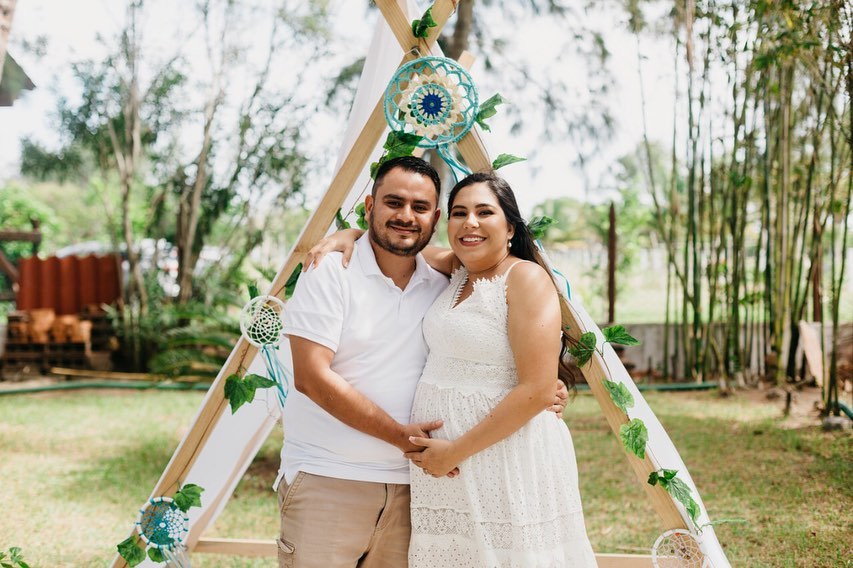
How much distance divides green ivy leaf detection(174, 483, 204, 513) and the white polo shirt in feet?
1.80

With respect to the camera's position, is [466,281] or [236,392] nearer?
[466,281]

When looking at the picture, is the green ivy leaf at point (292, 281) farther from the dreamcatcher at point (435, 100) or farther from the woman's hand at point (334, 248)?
the dreamcatcher at point (435, 100)

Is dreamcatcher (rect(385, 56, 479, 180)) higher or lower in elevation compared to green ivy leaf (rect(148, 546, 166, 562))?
higher

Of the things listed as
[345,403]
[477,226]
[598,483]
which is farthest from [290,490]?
[598,483]

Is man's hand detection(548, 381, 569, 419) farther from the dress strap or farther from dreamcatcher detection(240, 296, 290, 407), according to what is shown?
dreamcatcher detection(240, 296, 290, 407)

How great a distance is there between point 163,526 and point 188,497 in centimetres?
12

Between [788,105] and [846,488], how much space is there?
2.98 meters

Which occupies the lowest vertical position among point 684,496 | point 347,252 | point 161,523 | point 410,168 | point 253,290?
point 161,523

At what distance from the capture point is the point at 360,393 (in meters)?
1.94

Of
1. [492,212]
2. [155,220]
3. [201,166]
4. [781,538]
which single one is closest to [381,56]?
[492,212]

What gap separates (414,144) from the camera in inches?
91.4

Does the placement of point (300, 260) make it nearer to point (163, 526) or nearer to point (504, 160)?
point (504, 160)

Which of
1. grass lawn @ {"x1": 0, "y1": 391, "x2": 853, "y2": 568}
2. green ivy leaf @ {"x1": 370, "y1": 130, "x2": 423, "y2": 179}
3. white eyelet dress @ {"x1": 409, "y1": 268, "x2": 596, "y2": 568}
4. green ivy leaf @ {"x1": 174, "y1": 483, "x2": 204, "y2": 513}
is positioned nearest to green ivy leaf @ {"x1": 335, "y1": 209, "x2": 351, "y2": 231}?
green ivy leaf @ {"x1": 370, "y1": 130, "x2": 423, "y2": 179}

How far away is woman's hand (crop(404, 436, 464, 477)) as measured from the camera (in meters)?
1.84
